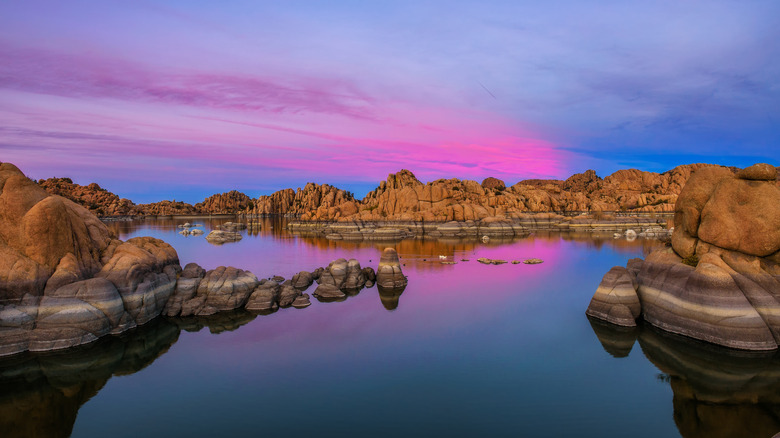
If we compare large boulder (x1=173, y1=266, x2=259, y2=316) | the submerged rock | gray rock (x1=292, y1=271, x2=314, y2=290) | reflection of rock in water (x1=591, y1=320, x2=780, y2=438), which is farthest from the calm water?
the submerged rock

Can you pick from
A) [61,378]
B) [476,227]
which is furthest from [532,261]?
[61,378]

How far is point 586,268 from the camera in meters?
56.3

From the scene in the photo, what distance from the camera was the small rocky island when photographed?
23422mm

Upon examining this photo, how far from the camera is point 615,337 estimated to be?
26.6 meters

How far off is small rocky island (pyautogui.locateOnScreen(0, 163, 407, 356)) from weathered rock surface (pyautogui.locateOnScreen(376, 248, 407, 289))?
9865 mm

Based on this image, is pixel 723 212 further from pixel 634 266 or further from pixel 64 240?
pixel 64 240

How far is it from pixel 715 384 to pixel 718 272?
6917 mm

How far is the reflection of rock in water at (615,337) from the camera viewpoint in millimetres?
24648

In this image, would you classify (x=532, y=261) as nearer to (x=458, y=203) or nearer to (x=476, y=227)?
(x=476, y=227)

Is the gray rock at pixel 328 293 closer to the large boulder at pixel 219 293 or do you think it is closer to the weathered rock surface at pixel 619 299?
the large boulder at pixel 219 293

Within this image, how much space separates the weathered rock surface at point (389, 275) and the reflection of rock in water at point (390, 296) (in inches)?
16.2

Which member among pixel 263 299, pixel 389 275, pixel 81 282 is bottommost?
pixel 263 299

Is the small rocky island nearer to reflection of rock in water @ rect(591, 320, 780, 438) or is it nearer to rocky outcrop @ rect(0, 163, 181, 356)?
rocky outcrop @ rect(0, 163, 181, 356)

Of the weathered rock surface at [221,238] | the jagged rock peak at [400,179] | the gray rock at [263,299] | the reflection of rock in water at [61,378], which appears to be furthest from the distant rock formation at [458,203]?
the reflection of rock in water at [61,378]
